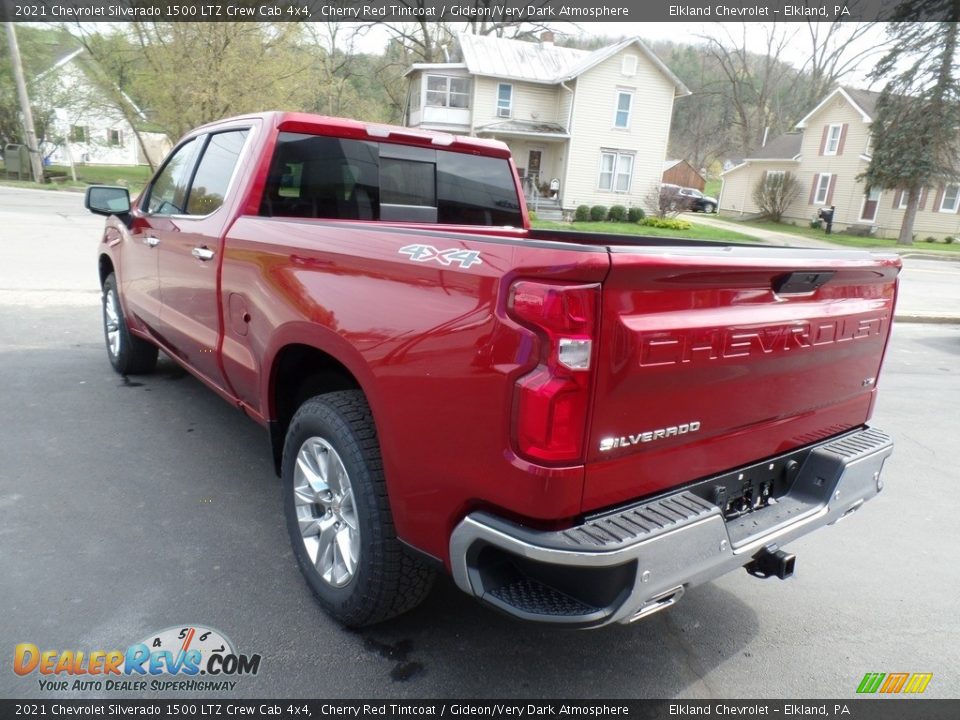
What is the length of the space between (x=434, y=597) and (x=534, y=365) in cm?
154

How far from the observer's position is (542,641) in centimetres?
265

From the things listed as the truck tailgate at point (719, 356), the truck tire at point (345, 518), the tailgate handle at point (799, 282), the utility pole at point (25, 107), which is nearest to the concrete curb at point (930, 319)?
the truck tailgate at point (719, 356)

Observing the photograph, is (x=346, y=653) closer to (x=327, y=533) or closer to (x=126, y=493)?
(x=327, y=533)

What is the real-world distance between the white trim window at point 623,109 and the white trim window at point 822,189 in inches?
500

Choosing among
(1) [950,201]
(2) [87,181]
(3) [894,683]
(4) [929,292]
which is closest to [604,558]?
(3) [894,683]

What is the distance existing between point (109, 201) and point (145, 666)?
11.8 feet

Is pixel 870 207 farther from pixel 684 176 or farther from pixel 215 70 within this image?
pixel 684 176

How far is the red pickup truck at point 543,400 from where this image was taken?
181 cm

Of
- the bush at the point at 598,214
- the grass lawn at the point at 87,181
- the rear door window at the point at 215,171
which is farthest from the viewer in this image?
the bush at the point at 598,214

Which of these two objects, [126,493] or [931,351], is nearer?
[126,493]

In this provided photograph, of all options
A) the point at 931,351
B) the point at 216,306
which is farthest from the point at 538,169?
the point at 216,306

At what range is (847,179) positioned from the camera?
34688 millimetres

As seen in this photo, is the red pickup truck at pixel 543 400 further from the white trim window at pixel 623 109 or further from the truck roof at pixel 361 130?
the white trim window at pixel 623 109

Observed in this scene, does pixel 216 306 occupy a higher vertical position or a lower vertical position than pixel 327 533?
higher
